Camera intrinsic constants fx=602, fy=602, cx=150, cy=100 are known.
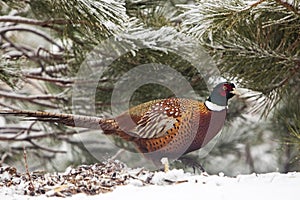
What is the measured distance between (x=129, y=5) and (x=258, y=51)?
513mm

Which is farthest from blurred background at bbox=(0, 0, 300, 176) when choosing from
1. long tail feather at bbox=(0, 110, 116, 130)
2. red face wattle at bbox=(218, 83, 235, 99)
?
long tail feather at bbox=(0, 110, 116, 130)

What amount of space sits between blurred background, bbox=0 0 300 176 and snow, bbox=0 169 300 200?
33cm

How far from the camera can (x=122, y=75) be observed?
7.95 feet

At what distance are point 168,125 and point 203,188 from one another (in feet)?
1.11

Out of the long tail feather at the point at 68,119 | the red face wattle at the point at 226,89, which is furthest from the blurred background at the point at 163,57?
the long tail feather at the point at 68,119

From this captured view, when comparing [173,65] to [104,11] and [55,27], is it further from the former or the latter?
[104,11]

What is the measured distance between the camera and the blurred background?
5.47 ft

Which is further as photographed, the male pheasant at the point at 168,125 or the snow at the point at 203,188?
the male pheasant at the point at 168,125

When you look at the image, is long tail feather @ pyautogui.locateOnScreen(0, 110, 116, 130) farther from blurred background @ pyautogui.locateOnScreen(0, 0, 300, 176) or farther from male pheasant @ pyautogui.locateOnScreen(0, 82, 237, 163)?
blurred background @ pyautogui.locateOnScreen(0, 0, 300, 176)

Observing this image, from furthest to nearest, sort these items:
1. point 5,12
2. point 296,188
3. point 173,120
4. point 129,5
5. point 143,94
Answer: point 5,12 → point 143,94 → point 129,5 → point 173,120 → point 296,188

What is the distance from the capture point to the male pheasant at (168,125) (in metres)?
1.63

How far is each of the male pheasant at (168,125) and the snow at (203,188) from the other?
0.15 m

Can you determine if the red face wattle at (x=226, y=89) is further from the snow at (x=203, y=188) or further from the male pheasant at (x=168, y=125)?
the snow at (x=203, y=188)

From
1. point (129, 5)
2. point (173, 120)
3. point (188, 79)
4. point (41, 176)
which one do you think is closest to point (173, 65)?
point (188, 79)
